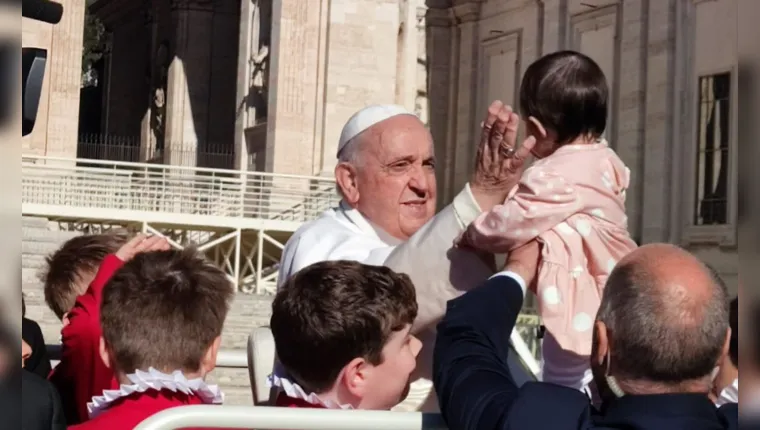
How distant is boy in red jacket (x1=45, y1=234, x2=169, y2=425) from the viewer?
Answer: 10.8 feet

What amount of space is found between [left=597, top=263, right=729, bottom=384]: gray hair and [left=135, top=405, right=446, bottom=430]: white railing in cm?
42

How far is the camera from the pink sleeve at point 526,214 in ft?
8.74

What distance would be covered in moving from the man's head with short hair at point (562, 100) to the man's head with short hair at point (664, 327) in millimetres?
871

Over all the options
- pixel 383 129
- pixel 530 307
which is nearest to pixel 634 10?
pixel 530 307

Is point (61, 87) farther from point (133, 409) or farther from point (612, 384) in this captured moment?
point (612, 384)

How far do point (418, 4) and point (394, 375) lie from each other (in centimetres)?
2738

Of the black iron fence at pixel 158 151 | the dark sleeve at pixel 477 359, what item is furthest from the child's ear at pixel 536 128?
the black iron fence at pixel 158 151

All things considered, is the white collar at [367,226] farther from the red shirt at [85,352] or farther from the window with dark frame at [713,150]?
the window with dark frame at [713,150]

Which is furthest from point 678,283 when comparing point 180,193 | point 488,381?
point 180,193

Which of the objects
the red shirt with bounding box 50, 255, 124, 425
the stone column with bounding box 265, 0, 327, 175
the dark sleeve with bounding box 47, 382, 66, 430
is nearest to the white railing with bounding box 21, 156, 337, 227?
the stone column with bounding box 265, 0, 327, 175

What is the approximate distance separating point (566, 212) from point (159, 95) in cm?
3647

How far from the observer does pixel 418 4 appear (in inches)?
1163

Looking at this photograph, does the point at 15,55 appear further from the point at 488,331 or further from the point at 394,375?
the point at 394,375

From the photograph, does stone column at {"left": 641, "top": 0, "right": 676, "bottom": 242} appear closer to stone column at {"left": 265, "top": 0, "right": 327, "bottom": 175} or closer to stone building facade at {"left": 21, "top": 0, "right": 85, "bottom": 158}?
stone column at {"left": 265, "top": 0, "right": 327, "bottom": 175}
